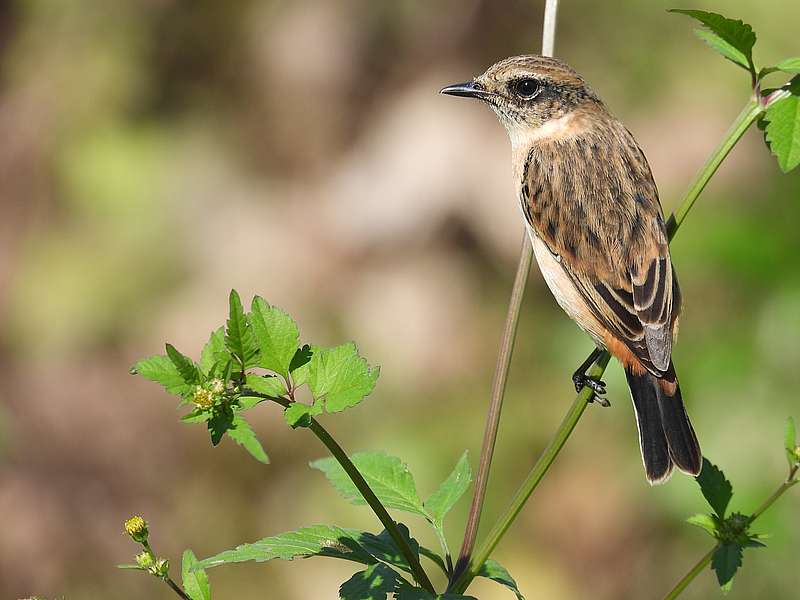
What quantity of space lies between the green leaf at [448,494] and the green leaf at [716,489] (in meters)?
0.54

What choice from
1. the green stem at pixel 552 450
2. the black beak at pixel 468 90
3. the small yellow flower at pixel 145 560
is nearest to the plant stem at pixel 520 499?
the green stem at pixel 552 450

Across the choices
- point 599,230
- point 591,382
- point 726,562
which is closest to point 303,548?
point 726,562

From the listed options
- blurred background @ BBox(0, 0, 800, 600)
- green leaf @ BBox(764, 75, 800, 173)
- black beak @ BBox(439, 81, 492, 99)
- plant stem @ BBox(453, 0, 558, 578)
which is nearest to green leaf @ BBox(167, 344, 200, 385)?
plant stem @ BBox(453, 0, 558, 578)

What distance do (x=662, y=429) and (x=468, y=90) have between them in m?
1.56

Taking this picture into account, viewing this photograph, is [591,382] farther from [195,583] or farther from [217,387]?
[217,387]

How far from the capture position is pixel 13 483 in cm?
666

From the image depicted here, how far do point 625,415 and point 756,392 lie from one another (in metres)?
0.72

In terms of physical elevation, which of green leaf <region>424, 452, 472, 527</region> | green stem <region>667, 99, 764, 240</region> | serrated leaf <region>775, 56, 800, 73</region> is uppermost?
serrated leaf <region>775, 56, 800, 73</region>

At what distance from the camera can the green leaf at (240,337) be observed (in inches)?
67.3

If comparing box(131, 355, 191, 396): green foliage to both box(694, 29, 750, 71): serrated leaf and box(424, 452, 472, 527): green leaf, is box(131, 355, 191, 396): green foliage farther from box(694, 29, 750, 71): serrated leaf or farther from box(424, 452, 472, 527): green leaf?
box(694, 29, 750, 71): serrated leaf

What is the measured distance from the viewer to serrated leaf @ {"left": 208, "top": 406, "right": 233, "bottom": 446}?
1.73 metres

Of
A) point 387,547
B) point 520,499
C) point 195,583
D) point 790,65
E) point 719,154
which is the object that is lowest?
point 195,583

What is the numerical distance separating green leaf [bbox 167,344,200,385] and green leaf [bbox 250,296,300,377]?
0.14m

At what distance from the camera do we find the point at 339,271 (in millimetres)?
7172
